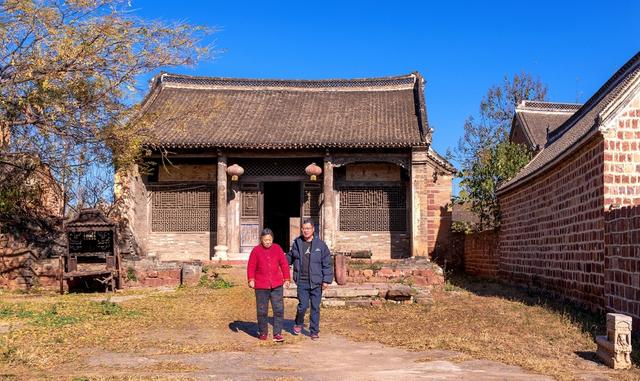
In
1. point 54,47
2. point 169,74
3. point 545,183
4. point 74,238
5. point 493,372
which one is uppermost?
point 169,74

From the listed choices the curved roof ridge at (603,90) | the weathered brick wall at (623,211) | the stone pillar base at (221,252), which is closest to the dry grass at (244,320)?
the weathered brick wall at (623,211)

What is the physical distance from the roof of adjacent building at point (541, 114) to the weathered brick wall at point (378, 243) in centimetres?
1191

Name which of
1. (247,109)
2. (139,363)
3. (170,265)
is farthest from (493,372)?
(247,109)

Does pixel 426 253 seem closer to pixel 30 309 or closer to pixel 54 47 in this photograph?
pixel 30 309

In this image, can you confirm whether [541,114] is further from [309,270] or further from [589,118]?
[309,270]

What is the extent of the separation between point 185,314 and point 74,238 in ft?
20.5

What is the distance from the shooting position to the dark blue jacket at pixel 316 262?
27.5 ft

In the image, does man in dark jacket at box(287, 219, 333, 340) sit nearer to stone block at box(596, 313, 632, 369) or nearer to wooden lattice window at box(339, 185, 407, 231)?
stone block at box(596, 313, 632, 369)

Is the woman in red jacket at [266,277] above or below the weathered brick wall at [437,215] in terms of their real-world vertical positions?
below

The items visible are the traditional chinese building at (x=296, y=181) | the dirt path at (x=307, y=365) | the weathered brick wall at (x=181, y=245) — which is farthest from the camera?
the weathered brick wall at (x=181, y=245)

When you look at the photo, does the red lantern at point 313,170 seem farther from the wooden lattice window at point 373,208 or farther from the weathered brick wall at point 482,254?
the weathered brick wall at point 482,254

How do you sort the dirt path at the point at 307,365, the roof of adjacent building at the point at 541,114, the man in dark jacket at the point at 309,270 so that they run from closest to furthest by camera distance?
the dirt path at the point at 307,365, the man in dark jacket at the point at 309,270, the roof of adjacent building at the point at 541,114

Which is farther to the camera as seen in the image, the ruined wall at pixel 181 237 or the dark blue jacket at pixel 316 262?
the ruined wall at pixel 181 237

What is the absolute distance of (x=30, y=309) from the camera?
1088 cm
